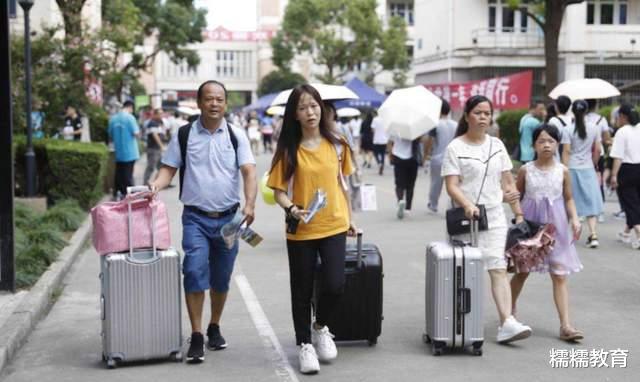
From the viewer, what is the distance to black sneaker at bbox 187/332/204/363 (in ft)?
21.0

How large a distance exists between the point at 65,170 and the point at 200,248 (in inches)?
354

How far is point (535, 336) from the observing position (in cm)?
721

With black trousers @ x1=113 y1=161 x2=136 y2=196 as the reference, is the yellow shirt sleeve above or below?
above

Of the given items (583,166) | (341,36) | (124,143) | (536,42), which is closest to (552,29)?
(124,143)

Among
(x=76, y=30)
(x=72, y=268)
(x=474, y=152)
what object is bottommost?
(x=72, y=268)

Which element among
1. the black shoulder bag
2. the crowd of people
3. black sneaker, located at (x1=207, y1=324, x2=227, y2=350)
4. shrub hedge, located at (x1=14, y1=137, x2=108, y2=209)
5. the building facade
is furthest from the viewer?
the building facade

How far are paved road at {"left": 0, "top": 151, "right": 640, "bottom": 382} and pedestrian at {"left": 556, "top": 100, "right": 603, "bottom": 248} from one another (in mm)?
603

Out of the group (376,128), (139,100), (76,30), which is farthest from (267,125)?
(76,30)

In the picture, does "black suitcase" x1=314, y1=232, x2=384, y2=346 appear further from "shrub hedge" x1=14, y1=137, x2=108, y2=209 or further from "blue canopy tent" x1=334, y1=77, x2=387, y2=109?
"blue canopy tent" x1=334, y1=77, x2=387, y2=109

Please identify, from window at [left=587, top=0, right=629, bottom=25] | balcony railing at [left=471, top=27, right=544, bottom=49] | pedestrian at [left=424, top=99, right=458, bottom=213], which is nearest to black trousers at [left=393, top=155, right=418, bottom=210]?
pedestrian at [left=424, top=99, right=458, bottom=213]

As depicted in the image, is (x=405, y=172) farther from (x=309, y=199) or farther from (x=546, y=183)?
(x=309, y=199)

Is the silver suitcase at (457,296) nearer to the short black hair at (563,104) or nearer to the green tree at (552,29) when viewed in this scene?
the short black hair at (563,104)

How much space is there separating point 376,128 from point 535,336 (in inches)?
789

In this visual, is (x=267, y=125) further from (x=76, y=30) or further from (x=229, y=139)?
(x=229, y=139)
